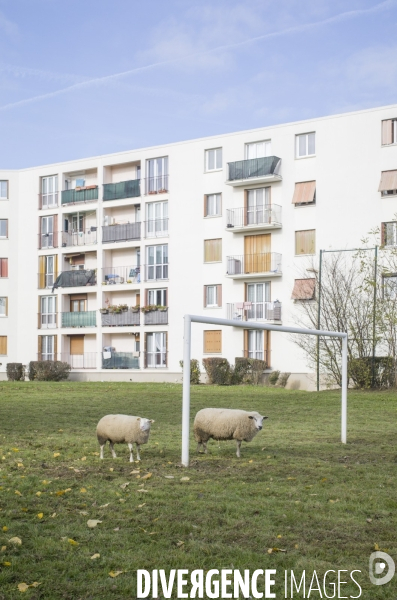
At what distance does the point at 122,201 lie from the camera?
179 ft

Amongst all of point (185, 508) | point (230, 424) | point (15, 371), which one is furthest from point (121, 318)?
point (185, 508)

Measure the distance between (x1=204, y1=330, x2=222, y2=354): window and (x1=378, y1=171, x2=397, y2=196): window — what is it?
13.5 m

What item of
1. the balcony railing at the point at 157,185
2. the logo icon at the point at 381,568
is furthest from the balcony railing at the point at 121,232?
the logo icon at the point at 381,568

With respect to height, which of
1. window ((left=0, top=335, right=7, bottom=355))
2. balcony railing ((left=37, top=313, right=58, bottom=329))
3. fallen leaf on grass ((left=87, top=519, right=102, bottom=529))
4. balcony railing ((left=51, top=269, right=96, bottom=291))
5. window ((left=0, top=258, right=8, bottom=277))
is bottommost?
fallen leaf on grass ((left=87, top=519, right=102, bottom=529))

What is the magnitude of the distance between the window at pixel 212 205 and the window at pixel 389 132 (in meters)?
11.5

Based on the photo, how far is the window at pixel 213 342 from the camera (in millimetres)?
49844

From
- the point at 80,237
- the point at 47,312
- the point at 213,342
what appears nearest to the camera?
the point at 213,342

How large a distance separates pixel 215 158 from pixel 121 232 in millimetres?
8643

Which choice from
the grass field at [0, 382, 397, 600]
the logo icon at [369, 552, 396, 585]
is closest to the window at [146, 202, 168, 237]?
the grass field at [0, 382, 397, 600]

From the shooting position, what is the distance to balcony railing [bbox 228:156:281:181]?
47.9 metres

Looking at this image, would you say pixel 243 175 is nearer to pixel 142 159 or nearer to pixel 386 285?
pixel 142 159

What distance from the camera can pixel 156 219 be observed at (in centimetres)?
5328

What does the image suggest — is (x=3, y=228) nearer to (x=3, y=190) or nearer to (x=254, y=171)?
(x=3, y=190)

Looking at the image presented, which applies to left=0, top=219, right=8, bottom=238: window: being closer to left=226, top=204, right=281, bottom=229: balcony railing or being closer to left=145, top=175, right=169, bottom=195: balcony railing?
left=145, top=175, right=169, bottom=195: balcony railing
